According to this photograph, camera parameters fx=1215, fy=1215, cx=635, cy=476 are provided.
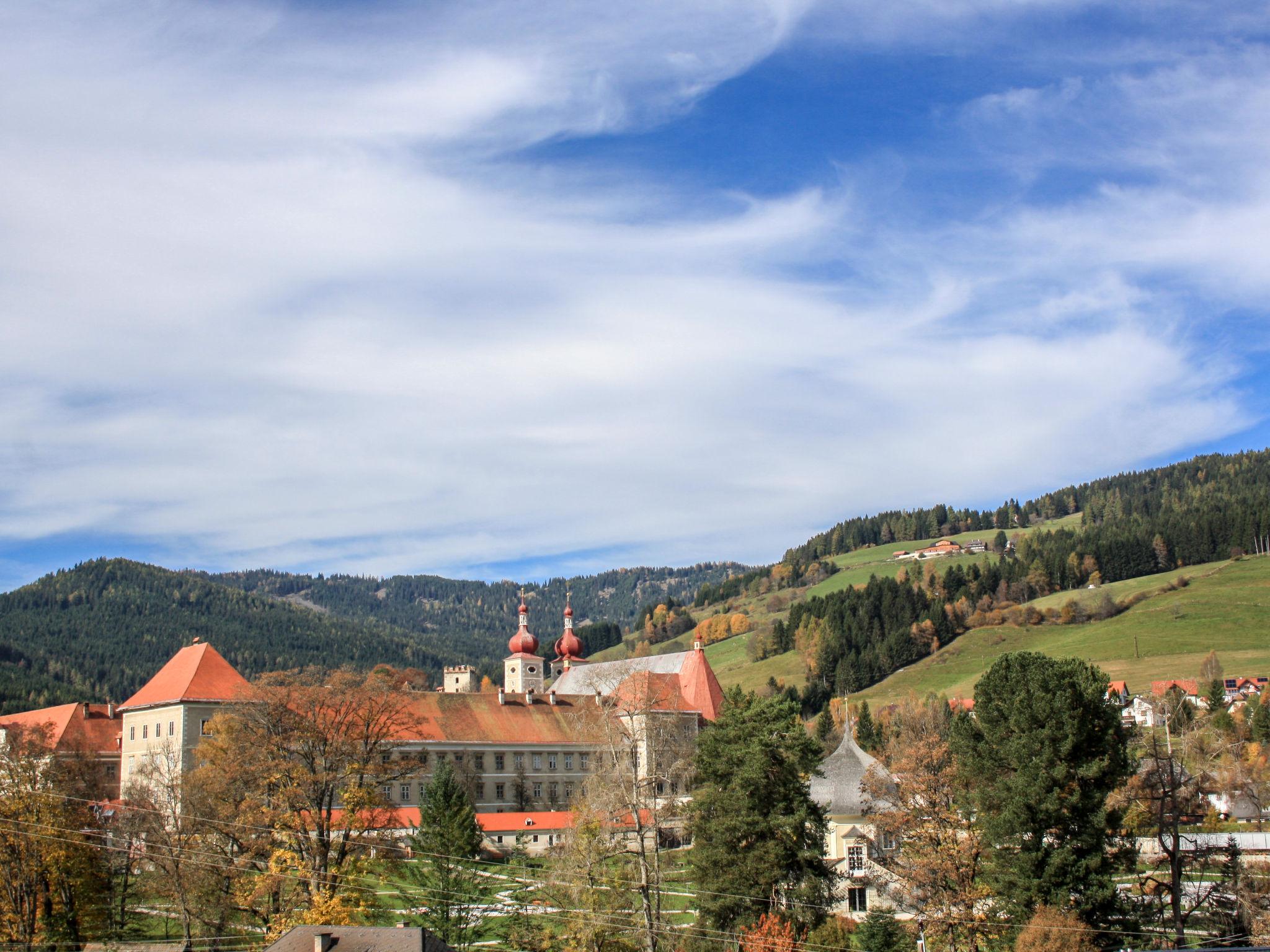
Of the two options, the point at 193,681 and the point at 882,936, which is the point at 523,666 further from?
the point at 882,936

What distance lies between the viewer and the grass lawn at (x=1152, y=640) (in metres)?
146

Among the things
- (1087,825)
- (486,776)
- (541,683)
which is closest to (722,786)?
(1087,825)

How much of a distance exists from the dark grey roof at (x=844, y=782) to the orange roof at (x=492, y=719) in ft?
107

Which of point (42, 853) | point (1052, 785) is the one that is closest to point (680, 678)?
point (1052, 785)

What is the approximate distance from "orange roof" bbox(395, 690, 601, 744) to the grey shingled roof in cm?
588

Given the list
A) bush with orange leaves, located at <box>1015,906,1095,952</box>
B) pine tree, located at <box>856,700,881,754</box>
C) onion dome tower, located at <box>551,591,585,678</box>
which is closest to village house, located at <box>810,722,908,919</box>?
bush with orange leaves, located at <box>1015,906,1095,952</box>

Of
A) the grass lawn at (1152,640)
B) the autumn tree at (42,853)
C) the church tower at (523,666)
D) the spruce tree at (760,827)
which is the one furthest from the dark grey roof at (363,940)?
the grass lawn at (1152,640)

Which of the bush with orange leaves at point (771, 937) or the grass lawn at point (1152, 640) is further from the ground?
the grass lawn at point (1152, 640)

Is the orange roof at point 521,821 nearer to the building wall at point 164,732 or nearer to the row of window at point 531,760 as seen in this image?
the row of window at point 531,760

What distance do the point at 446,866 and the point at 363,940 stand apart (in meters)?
14.0

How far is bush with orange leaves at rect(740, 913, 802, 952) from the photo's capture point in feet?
164

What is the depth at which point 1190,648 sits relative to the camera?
5906 inches

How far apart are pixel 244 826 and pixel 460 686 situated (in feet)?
407

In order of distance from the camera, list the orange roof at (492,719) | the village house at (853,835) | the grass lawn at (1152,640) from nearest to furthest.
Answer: the village house at (853,835), the orange roof at (492,719), the grass lawn at (1152,640)
